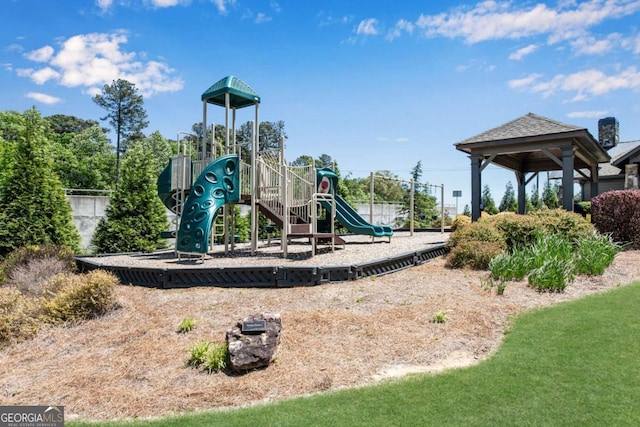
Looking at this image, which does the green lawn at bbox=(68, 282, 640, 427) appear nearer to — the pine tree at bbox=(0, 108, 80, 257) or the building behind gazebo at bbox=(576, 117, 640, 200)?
the pine tree at bbox=(0, 108, 80, 257)

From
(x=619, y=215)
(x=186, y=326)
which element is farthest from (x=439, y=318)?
(x=619, y=215)

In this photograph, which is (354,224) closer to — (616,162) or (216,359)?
(216,359)

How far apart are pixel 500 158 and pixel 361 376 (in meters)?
14.0

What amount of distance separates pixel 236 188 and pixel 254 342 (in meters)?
5.88

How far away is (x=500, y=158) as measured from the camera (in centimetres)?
1595

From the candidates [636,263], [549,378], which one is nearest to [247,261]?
[549,378]

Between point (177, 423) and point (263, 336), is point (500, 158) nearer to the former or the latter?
point (263, 336)

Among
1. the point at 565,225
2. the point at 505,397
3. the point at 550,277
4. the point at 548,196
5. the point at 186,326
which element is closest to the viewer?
the point at 505,397

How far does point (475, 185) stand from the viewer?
43.5 feet

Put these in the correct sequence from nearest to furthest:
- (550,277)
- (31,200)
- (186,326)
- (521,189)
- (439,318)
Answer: (439,318), (186,326), (550,277), (31,200), (521,189)

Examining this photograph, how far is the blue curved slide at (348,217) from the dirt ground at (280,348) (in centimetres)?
464

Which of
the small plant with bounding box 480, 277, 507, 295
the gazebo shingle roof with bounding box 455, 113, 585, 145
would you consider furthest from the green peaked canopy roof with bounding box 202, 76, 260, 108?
the small plant with bounding box 480, 277, 507, 295

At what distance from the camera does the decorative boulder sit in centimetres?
436

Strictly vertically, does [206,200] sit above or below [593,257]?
above
